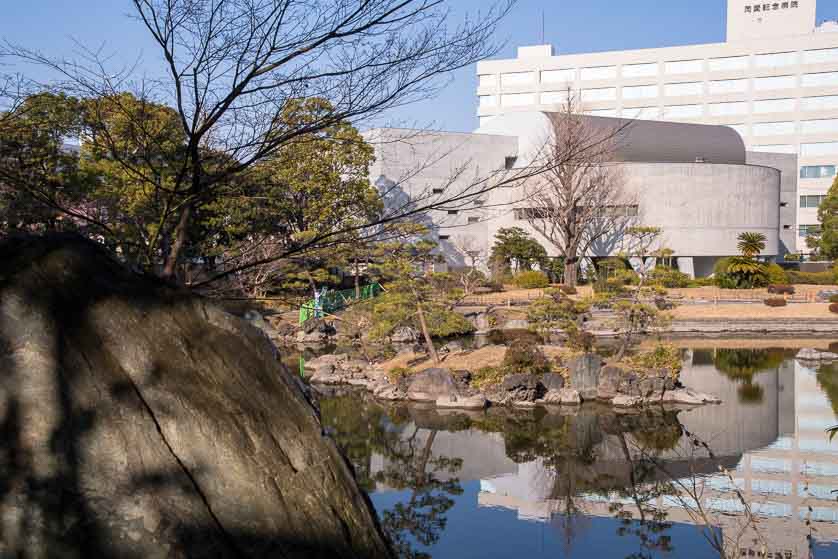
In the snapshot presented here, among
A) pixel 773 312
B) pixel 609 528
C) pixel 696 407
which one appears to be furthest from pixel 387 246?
pixel 773 312

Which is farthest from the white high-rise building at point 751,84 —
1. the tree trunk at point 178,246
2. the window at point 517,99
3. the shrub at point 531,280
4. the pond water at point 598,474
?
the tree trunk at point 178,246

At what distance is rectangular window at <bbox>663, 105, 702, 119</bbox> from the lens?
53.0 metres

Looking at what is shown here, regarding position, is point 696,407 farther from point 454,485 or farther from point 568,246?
point 568,246

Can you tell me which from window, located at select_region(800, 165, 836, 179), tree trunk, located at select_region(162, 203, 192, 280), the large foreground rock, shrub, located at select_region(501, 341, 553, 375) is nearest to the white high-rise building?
window, located at select_region(800, 165, 836, 179)

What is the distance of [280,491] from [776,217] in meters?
43.1

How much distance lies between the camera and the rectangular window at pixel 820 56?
50.6m

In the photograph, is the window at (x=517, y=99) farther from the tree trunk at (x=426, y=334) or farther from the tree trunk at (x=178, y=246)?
the tree trunk at (x=178, y=246)

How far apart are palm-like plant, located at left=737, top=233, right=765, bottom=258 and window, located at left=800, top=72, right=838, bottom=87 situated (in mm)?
18806

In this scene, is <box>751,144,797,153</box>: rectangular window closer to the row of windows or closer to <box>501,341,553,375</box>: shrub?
the row of windows

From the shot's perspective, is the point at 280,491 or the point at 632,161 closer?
the point at 280,491

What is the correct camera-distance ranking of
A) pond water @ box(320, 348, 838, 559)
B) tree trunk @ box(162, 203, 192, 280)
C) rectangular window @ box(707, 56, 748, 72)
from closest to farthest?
1. tree trunk @ box(162, 203, 192, 280)
2. pond water @ box(320, 348, 838, 559)
3. rectangular window @ box(707, 56, 748, 72)

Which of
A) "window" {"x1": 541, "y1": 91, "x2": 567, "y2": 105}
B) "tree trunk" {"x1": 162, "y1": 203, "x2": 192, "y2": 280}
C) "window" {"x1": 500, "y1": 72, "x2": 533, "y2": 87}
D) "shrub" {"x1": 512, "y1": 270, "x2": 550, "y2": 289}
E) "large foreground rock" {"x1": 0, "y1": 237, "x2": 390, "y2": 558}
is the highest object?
"window" {"x1": 500, "y1": 72, "x2": 533, "y2": 87}

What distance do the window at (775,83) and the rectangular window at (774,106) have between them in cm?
81

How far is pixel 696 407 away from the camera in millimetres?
15078
